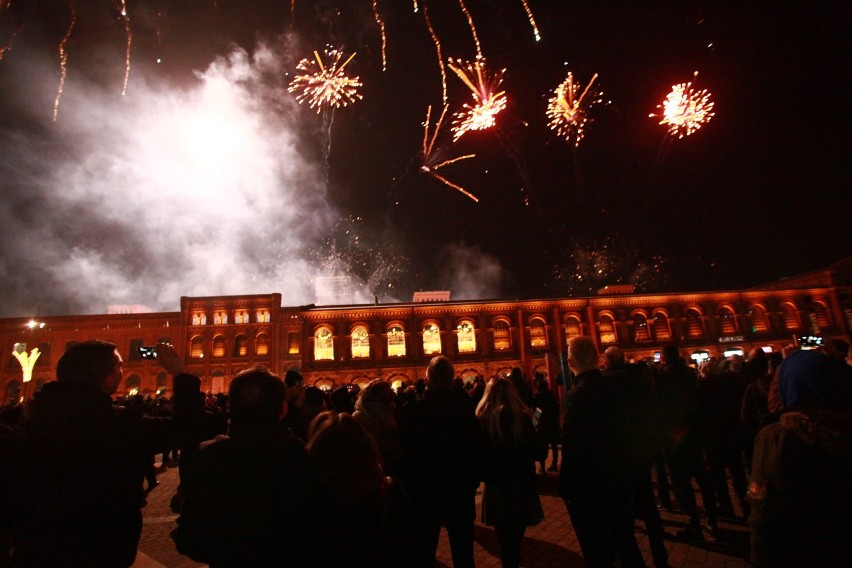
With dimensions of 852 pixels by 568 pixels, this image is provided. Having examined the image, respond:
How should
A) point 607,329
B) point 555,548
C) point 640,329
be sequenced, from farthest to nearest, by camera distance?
point 640,329
point 607,329
point 555,548

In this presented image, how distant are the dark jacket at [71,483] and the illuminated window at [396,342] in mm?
33384

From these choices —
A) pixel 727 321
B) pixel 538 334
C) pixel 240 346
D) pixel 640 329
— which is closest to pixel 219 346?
pixel 240 346

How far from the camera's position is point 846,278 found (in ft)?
138

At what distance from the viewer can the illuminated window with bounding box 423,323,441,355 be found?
36.0m

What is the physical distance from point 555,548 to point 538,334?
32983 millimetres

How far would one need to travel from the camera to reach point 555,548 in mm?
5121

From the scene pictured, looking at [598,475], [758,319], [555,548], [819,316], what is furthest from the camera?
[819,316]

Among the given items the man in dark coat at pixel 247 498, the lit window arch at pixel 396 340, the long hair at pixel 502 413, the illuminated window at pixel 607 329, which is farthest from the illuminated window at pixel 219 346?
the man in dark coat at pixel 247 498

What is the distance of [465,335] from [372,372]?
8510mm

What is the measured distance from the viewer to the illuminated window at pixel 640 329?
124ft

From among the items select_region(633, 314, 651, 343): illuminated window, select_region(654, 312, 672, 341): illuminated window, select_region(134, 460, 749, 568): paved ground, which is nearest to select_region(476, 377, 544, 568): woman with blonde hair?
select_region(134, 460, 749, 568): paved ground

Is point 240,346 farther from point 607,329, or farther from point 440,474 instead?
point 440,474

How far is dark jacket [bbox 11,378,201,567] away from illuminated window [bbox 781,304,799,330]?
52.3 m

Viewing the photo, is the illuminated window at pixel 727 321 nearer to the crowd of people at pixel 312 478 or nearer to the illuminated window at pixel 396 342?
the illuminated window at pixel 396 342
